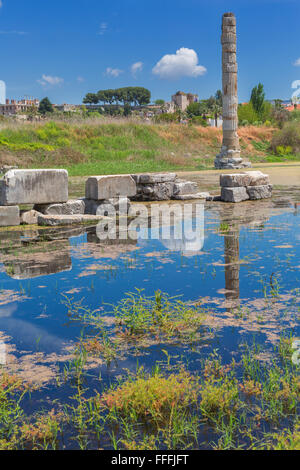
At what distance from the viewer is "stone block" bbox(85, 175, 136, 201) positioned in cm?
988

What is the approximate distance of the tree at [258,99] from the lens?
176 feet

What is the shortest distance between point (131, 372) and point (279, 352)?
1.06m

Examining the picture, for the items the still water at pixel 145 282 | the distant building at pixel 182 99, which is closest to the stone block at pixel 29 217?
the still water at pixel 145 282

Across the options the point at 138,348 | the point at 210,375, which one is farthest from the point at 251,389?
the point at 138,348

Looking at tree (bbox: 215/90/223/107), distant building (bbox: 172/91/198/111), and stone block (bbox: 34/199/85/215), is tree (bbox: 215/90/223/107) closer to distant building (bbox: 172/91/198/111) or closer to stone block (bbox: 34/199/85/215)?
distant building (bbox: 172/91/198/111)

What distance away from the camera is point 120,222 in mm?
9336

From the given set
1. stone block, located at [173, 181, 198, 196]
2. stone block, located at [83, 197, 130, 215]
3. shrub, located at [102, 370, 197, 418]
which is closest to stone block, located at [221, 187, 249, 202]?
stone block, located at [173, 181, 198, 196]

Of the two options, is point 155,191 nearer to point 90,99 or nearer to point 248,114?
point 248,114

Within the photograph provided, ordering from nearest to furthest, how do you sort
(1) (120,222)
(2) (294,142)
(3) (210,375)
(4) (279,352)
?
(3) (210,375)
(4) (279,352)
(1) (120,222)
(2) (294,142)

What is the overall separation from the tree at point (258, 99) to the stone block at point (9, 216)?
48.0m

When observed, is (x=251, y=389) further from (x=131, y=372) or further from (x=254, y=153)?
(x=254, y=153)

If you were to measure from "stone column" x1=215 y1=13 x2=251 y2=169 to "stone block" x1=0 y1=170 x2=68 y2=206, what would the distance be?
1495 centimetres

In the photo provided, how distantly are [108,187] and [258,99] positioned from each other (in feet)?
156

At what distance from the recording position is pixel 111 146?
27859mm
